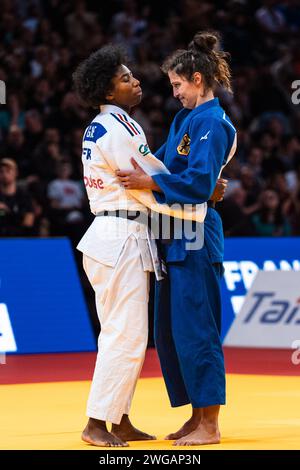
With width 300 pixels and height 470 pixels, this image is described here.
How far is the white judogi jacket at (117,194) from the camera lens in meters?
5.40

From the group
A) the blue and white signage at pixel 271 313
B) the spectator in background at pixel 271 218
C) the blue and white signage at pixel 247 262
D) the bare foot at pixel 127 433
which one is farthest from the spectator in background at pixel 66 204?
the bare foot at pixel 127 433

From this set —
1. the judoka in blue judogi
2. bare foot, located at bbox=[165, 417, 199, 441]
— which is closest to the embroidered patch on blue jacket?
the judoka in blue judogi

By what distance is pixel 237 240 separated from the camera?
10688 mm

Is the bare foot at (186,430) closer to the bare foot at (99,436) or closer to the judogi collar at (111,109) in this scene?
the bare foot at (99,436)

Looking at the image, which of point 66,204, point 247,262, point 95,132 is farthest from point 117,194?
point 66,204

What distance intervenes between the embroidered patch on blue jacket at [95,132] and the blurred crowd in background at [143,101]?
535 cm

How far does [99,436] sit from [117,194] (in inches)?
48.0

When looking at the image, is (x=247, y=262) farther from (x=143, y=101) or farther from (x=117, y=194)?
(x=117, y=194)

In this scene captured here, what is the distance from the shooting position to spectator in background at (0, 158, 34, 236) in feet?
35.4

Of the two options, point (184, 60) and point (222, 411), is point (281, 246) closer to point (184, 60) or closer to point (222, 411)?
point (222, 411)

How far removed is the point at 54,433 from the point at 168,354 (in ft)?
2.49

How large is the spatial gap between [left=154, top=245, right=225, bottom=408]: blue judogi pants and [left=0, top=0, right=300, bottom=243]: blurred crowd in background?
18.3 ft

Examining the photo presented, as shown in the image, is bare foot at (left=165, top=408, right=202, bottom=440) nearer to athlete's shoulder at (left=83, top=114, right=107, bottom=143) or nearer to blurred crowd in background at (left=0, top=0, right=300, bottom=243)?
athlete's shoulder at (left=83, top=114, right=107, bottom=143)

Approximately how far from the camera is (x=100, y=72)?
18.1 ft
